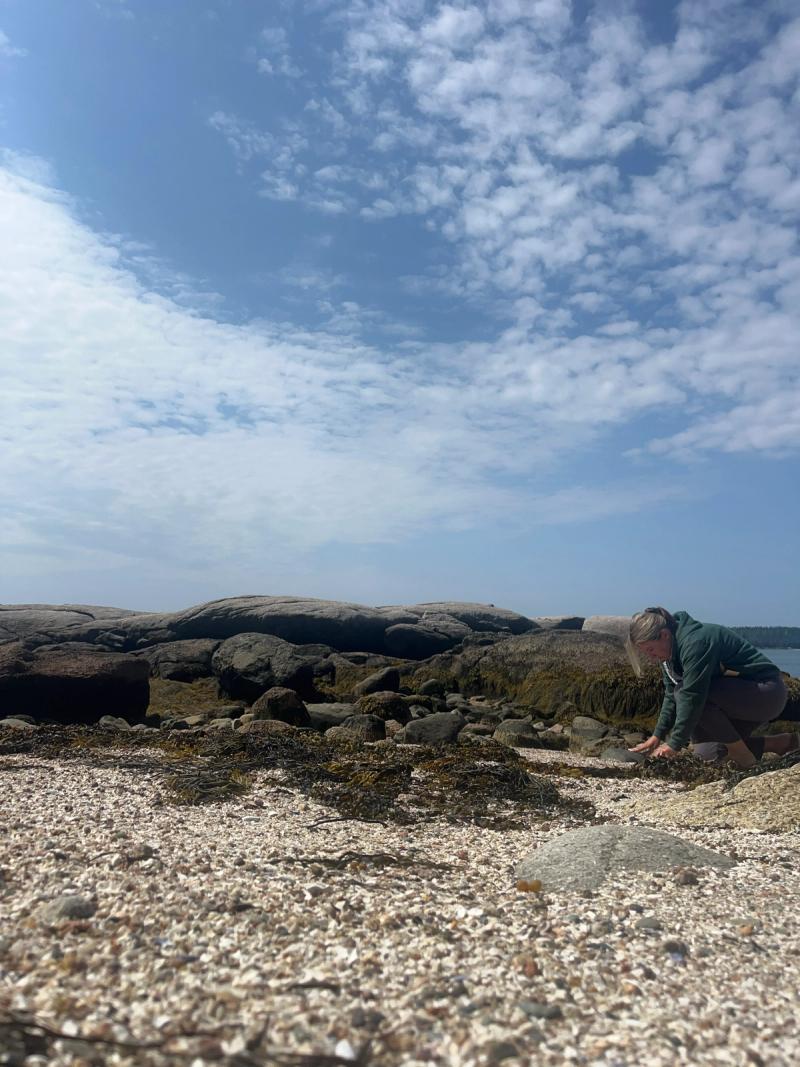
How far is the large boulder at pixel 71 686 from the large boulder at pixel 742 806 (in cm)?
1015

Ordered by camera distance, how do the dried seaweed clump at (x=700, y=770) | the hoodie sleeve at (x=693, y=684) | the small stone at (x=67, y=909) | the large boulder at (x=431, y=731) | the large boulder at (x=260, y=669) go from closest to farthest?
the small stone at (x=67, y=909) → the hoodie sleeve at (x=693, y=684) → the dried seaweed clump at (x=700, y=770) → the large boulder at (x=431, y=731) → the large boulder at (x=260, y=669)

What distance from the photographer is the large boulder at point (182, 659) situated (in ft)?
71.8

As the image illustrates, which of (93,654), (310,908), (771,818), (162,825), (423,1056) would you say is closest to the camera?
(423,1056)

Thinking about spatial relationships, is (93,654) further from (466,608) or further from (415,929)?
(466,608)

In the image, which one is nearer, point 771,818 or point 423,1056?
point 423,1056

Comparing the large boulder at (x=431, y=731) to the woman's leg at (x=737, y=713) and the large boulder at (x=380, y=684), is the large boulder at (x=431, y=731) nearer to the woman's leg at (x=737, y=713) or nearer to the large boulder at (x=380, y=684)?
the woman's leg at (x=737, y=713)

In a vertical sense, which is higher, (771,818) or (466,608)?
(466,608)

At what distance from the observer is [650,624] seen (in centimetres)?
711

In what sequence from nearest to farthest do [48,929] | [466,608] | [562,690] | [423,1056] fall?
[423,1056], [48,929], [562,690], [466,608]

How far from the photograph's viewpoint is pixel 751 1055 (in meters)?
2.68

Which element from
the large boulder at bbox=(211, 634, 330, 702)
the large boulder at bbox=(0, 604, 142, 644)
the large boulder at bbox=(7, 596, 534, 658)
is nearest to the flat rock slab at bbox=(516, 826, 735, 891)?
the large boulder at bbox=(211, 634, 330, 702)

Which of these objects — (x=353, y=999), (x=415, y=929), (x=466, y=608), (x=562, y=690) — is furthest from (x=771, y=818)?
(x=466, y=608)

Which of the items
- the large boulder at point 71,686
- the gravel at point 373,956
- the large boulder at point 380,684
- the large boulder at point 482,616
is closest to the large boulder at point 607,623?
the large boulder at point 482,616

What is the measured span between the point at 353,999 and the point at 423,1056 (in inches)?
17.0
